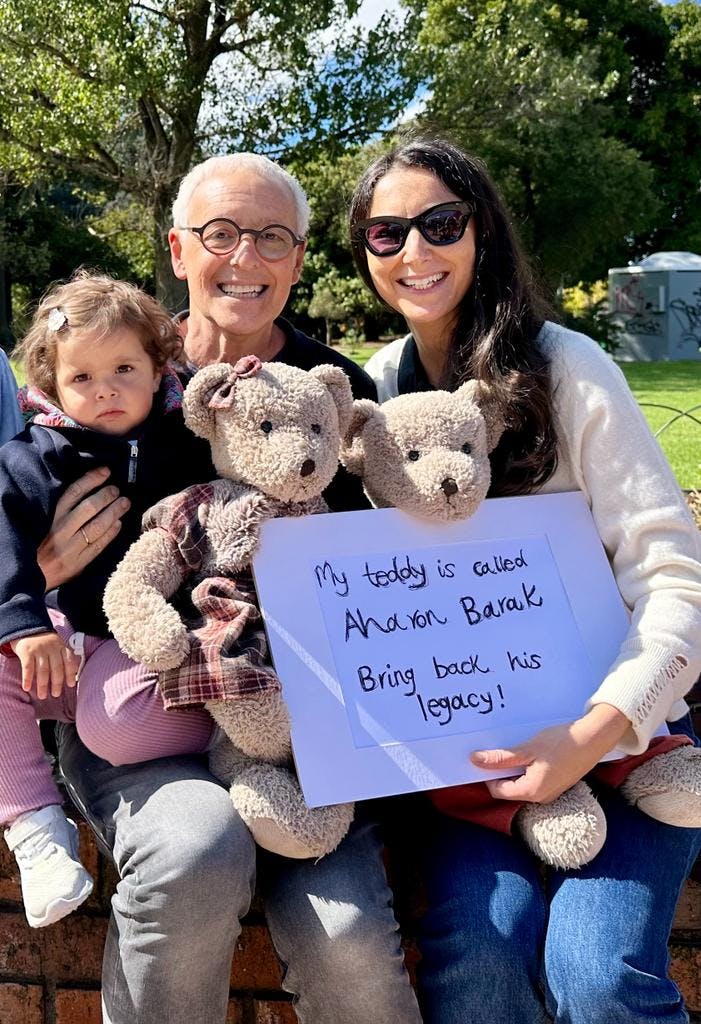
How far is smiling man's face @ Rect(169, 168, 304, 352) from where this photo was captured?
2.66m

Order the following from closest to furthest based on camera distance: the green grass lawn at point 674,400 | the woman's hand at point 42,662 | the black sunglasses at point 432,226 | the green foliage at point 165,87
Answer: the woman's hand at point 42,662 → the black sunglasses at point 432,226 → the green grass lawn at point 674,400 → the green foliage at point 165,87

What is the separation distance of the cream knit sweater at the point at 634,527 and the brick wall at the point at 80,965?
1.70 feet

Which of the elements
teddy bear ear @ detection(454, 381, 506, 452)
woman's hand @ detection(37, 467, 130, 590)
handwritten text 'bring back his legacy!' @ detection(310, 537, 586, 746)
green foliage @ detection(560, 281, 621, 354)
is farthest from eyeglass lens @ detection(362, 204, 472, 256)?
green foliage @ detection(560, 281, 621, 354)

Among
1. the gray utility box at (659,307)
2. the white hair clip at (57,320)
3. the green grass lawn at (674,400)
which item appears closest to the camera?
the white hair clip at (57,320)

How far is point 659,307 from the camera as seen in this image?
29.1 m

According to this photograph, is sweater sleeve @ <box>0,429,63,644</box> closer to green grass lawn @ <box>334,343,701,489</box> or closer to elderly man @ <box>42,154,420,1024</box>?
elderly man @ <box>42,154,420,1024</box>

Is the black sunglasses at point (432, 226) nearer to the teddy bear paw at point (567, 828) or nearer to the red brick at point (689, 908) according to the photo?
the teddy bear paw at point (567, 828)

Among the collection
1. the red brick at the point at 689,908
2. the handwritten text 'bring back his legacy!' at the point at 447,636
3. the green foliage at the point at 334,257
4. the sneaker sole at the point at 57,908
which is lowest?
the green foliage at the point at 334,257

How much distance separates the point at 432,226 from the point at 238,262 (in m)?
0.53

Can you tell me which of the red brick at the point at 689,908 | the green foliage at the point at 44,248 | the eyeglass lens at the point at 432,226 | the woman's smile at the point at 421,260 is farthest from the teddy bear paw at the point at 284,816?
the green foliage at the point at 44,248

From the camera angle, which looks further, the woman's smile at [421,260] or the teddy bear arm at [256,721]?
the woman's smile at [421,260]

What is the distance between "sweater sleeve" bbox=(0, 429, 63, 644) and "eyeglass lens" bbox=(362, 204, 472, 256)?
3.32 feet

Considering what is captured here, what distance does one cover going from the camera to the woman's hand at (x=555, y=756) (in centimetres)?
201

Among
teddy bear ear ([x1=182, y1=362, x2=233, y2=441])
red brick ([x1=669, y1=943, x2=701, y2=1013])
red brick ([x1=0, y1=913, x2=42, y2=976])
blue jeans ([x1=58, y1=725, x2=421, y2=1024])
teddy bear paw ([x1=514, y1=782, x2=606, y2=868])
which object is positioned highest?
teddy bear ear ([x1=182, y1=362, x2=233, y2=441])
